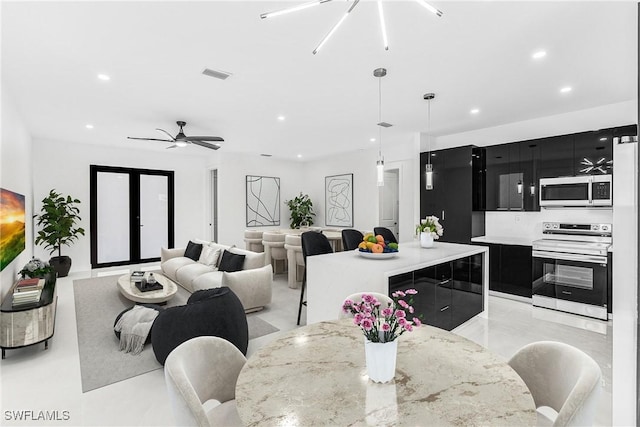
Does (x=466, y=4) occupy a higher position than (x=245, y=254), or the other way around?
(x=466, y=4)

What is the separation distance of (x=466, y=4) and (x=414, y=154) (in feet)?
13.1

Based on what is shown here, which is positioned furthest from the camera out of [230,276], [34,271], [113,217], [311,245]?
[113,217]

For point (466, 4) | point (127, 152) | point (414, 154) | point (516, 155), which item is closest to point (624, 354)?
point (466, 4)

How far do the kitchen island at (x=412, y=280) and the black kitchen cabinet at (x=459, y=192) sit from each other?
5.15 feet

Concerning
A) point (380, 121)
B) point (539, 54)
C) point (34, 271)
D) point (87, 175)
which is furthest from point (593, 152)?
point (87, 175)

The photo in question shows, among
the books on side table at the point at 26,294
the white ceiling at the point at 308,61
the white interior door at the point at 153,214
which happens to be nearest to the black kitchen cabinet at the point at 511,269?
the white ceiling at the point at 308,61

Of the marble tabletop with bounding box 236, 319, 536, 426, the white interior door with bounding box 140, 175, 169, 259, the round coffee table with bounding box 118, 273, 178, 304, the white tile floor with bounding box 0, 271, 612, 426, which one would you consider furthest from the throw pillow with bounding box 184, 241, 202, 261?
the marble tabletop with bounding box 236, 319, 536, 426

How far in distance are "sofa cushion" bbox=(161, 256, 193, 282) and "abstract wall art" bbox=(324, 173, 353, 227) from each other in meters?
3.71

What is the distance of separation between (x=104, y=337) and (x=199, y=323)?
154 cm

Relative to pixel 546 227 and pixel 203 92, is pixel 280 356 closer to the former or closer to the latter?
pixel 203 92

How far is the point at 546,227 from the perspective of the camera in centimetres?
466

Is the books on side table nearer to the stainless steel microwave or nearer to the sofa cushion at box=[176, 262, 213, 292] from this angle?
the sofa cushion at box=[176, 262, 213, 292]

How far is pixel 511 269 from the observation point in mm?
4684

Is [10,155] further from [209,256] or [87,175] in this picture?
[87,175]
